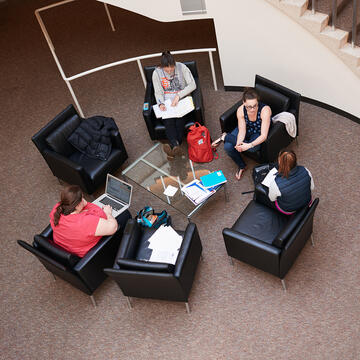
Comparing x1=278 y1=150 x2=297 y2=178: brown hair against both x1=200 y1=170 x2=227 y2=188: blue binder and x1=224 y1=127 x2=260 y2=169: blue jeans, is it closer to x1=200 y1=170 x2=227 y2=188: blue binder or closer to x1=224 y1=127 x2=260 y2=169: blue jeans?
x1=200 y1=170 x2=227 y2=188: blue binder

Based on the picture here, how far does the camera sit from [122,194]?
5180mm

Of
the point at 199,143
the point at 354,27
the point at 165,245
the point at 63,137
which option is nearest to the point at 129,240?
the point at 165,245

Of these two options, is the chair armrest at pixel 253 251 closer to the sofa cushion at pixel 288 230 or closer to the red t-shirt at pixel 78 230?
the sofa cushion at pixel 288 230

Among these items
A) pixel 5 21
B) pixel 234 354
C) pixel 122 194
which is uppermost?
pixel 5 21

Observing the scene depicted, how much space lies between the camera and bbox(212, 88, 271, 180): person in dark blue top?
5039 millimetres

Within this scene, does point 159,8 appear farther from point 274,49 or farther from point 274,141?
point 274,141

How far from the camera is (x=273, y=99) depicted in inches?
215

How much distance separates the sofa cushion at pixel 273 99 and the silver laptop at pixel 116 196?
2053mm

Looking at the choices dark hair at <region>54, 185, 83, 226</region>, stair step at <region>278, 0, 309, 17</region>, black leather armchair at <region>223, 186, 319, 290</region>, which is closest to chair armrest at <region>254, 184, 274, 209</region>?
black leather armchair at <region>223, 186, 319, 290</region>

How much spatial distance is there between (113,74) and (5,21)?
3.72 m

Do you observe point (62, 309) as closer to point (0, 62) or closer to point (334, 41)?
point (334, 41)

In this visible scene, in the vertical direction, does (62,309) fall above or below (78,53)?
below

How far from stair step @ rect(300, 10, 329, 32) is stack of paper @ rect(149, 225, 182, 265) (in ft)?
9.81

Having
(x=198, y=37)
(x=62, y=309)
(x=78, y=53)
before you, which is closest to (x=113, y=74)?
(x=78, y=53)
